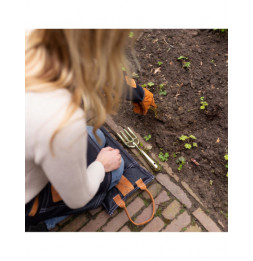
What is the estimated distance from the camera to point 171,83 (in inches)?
101

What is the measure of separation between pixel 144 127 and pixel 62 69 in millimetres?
1601

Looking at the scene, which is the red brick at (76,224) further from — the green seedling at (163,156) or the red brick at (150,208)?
the green seedling at (163,156)

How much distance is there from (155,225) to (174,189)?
0.39m

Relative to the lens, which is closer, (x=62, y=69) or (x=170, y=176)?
(x=62, y=69)

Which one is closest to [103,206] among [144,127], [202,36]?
[144,127]

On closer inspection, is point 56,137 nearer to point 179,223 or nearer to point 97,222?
point 97,222

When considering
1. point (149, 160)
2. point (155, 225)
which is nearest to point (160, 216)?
point (155, 225)

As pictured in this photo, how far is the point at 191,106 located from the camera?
2.44 m

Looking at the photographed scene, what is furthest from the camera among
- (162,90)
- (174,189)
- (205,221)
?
(162,90)

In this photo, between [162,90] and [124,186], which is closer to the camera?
[124,186]

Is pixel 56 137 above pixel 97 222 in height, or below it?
above

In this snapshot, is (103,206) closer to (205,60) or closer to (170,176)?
(170,176)

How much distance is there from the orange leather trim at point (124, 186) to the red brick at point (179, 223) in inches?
19.5

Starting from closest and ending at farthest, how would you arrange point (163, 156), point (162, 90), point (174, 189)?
point (174, 189) → point (163, 156) → point (162, 90)
